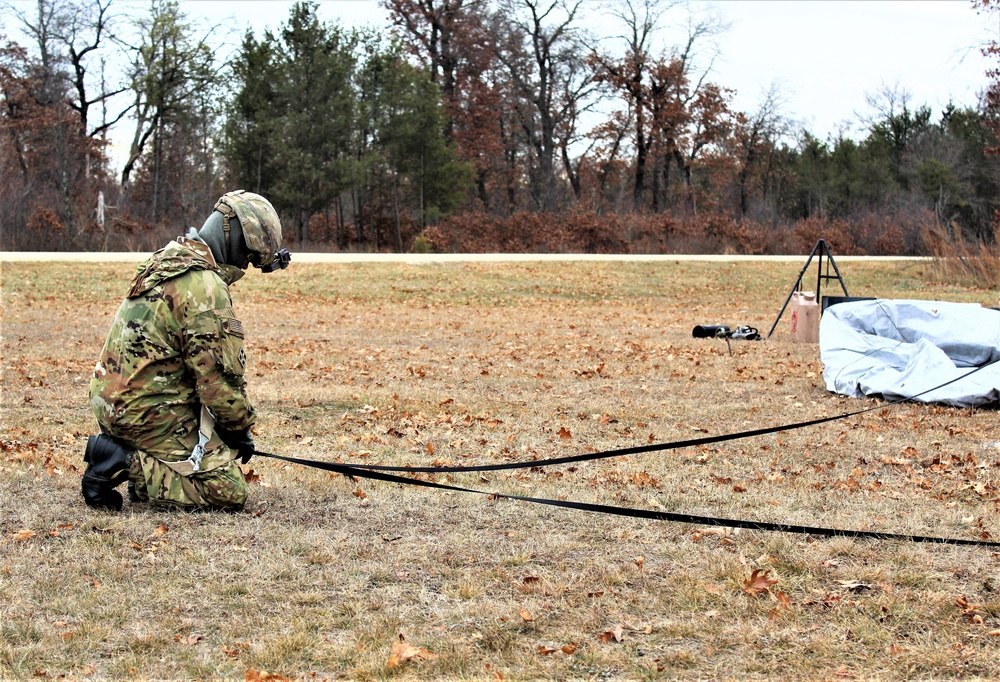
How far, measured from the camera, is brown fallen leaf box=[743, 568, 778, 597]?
398 centimetres

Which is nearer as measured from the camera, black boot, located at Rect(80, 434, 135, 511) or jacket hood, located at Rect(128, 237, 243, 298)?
jacket hood, located at Rect(128, 237, 243, 298)

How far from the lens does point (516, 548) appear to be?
14.8ft

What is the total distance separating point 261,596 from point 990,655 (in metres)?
2.68

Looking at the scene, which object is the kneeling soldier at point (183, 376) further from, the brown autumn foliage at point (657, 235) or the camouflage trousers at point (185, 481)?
the brown autumn foliage at point (657, 235)

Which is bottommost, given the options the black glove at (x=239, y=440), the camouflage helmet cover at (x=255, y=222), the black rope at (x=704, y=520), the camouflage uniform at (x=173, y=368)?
the black rope at (x=704, y=520)

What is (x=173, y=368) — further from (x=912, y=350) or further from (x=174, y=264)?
(x=912, y=350)

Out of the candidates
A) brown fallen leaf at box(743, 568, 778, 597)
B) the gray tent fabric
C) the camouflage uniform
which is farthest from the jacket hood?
the gray tent fabric

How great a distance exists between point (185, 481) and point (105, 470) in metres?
0.37

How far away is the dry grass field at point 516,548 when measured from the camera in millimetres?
3438

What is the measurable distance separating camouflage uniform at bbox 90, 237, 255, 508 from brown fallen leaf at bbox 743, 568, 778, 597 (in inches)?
92.4

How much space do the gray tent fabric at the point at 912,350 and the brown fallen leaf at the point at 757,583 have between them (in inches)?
187

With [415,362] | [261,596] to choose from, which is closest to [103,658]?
[261,596]

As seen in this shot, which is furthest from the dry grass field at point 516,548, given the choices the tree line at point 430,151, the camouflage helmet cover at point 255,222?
the tree line at point 430,151

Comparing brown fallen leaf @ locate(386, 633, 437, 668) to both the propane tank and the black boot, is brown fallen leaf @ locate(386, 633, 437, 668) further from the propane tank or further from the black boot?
the propane tank
